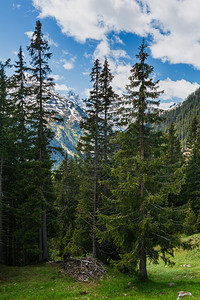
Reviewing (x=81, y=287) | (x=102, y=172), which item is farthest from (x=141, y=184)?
(x=81, y=287)

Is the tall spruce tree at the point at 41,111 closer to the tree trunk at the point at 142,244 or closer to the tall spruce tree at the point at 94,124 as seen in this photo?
the tall spruce tree at the point at 94,124

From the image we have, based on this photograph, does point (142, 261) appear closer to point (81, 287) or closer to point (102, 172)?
point (81, 287)

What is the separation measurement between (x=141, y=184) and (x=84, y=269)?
868cm

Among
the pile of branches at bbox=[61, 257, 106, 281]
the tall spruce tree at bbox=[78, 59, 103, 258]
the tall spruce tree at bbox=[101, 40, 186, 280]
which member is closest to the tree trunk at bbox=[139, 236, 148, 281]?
the tall spruce tree at bbox=[101, 40, 186, 280]

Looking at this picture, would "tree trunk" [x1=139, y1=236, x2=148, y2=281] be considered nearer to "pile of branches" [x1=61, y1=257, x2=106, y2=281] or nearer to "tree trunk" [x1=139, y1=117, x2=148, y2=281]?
"tree trunk" [x1=139, y1=117, x2=148, y2=281]

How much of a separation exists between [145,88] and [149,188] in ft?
22.9

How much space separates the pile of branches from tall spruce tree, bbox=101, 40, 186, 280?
357cm

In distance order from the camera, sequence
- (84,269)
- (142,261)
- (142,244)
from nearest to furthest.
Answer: (142,244) < (142,261) < (84,269)

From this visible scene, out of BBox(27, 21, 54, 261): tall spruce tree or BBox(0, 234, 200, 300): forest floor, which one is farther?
BBox(27, 21, 54, 261): tall spruce tree

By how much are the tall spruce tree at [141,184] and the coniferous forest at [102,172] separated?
7cm

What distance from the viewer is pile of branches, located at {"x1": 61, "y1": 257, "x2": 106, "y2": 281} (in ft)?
47.5

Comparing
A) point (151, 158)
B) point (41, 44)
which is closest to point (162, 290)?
point (151, 158)

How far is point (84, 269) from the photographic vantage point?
600 inches

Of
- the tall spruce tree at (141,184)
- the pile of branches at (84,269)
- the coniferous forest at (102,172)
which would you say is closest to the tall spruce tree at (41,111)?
the coniferous forest at (102,172)
